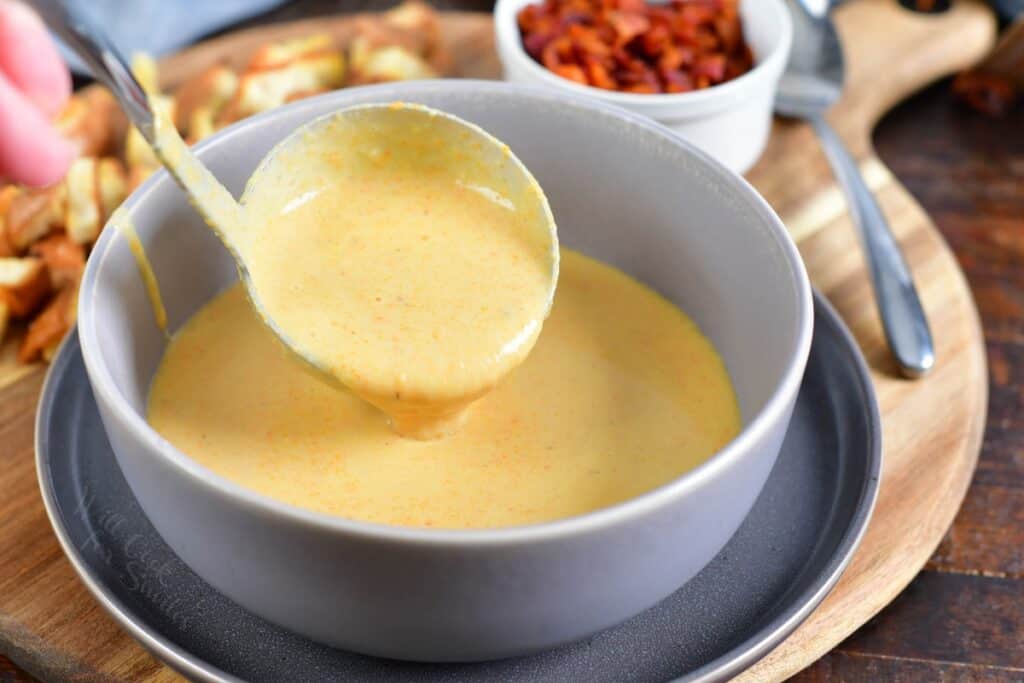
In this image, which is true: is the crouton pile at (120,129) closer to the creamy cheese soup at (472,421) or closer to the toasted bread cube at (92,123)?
the toasted bread cube at (92,123)

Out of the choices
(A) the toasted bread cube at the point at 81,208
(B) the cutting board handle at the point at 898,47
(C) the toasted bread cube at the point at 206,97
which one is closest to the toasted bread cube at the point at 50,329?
(A) the toasted bread cube at the point at 81,208

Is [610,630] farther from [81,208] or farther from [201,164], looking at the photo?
[81,208]

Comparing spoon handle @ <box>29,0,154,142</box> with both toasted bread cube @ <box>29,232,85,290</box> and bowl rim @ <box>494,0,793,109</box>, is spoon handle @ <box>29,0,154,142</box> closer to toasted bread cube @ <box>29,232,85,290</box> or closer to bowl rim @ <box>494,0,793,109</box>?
toasted bread cube @ <box>29,232,85,290</box>

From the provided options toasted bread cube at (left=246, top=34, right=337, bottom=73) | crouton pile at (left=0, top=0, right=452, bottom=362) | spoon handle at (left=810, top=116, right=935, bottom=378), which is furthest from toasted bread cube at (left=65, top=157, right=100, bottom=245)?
spoon handle at (left=810, top=116, right=935, bottom=378)

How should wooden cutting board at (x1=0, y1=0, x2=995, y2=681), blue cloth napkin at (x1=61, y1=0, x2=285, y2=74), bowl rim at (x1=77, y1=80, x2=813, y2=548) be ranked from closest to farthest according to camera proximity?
1. bowl rim at (x1=77, y1=80, x2=813, y2=548)
2. wooden cutting board at (x1=0, y1=0, x2=995, y2=681)
3. blue cloth napkin at (x1=61, y1=0, x2=285, y2=74)

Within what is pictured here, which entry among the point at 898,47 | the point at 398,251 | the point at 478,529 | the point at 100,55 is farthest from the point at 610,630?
the point at 898,47

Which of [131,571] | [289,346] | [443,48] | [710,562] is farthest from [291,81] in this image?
[710,562]

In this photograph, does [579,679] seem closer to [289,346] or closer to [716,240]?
[289,346]
